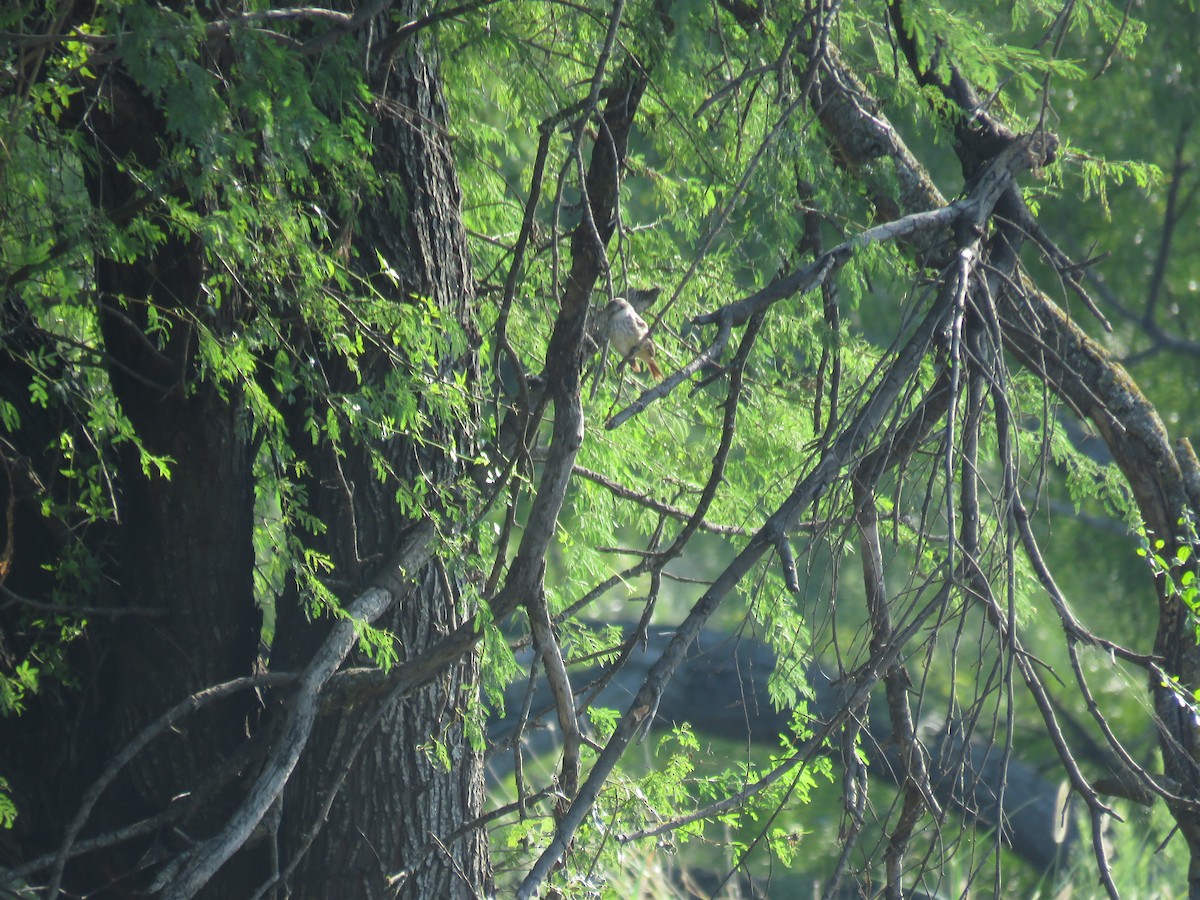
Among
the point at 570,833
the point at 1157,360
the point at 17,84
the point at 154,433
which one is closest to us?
the point at 570,833

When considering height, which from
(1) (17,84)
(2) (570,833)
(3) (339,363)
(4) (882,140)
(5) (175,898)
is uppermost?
(4) (882,140)

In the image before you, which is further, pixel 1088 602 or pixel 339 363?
pixel 1088 602

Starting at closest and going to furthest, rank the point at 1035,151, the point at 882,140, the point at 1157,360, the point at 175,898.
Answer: the point at 175,898 → the point at 1035,151 → the point at 882,140 → the point at 1157,360

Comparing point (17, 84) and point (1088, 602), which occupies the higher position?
point (17, 84)

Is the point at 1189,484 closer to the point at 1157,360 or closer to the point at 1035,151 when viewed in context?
the point at 1035,151

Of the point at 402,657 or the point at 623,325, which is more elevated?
the point at 623,325

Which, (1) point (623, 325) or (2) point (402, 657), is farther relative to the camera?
(2) point (402, 657)

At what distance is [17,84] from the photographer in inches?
86.4

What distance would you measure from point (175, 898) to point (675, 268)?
7.24 ft

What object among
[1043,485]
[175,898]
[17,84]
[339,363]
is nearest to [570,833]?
[175,898]

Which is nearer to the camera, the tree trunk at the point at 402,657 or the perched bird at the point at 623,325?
the perched bird at the point at 623,325

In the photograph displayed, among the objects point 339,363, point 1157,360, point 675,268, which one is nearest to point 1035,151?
point 675,268

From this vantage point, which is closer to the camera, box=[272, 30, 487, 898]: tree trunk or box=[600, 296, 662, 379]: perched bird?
box=[600, 296, 662, 379]: perched bird

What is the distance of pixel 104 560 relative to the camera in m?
2.93
